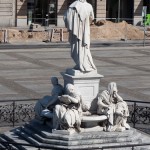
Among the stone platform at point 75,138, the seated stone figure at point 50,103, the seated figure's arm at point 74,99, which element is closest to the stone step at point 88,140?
the stone platform at point 75,138

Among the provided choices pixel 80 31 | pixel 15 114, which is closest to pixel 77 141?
pixel 80 31

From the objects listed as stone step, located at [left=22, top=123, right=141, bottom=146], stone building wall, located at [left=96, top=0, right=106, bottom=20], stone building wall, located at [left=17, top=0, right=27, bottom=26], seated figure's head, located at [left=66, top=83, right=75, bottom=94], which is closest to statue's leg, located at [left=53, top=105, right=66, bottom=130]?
stone step, located at [left=22, top=123, right=141, bottom=146]

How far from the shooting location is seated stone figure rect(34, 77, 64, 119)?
19.8m

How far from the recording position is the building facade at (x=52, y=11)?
68.9m

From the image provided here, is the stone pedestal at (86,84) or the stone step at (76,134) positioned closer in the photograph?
the stone step at (76,134)

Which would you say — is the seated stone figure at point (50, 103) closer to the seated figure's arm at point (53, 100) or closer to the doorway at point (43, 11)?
the seated figure's arm at point (53, 100)

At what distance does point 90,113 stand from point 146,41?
127 ft

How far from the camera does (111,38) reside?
5953 centimetres

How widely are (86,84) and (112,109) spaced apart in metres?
1.09

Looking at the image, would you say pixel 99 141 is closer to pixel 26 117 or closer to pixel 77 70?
pixel 77 70

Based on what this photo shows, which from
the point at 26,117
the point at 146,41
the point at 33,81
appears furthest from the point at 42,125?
the point at 146,41

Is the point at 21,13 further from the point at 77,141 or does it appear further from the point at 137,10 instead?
the point at 77,141

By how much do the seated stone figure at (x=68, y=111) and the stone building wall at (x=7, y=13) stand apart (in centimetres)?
5014

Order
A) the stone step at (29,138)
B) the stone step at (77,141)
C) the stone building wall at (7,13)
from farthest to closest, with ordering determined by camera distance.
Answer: the stone building wall at (7,13) < the stone step at (77,141) < the stone step at (29,138)
